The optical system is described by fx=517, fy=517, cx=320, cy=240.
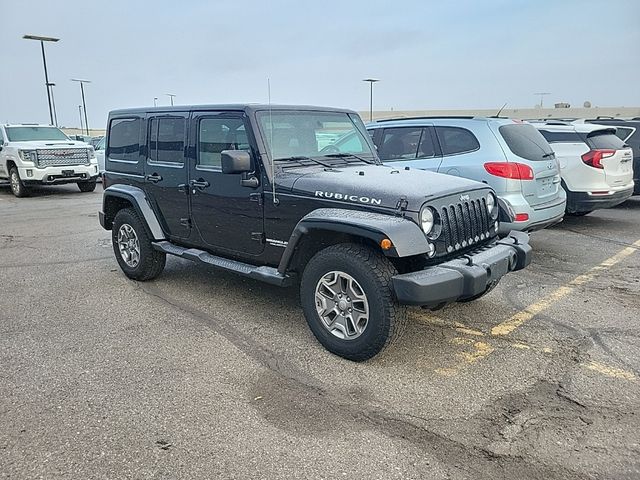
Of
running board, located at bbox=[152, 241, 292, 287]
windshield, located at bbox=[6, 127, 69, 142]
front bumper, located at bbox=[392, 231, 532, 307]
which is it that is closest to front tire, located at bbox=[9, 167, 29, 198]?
windshield, located at bbox=[6, 127, 69, 142]

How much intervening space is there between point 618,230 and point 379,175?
5.93 m

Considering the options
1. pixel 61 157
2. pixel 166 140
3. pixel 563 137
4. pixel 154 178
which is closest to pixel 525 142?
pixel 563 137

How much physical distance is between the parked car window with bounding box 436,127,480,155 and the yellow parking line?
191 centimetres

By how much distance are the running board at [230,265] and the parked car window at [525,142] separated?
3.46m

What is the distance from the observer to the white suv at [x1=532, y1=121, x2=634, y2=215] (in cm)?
795

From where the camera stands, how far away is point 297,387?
11.1 feet

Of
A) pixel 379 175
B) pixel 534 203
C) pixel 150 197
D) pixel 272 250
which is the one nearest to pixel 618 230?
pixel 534 203

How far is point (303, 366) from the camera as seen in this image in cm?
369

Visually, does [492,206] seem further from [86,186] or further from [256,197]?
[86,186]

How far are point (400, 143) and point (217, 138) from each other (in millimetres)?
3090

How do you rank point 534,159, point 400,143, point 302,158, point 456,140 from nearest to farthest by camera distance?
point 302,158 < point 534,159 < point 456,140 < point 400,143

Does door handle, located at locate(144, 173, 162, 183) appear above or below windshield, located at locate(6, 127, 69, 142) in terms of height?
below

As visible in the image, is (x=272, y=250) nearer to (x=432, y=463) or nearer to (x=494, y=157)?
(x=432, y=463)

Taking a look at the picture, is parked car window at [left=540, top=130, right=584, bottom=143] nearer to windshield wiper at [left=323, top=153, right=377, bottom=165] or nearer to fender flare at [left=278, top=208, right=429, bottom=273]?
windshield wiper at [left=323, top=153, right=377, bottom=165]
